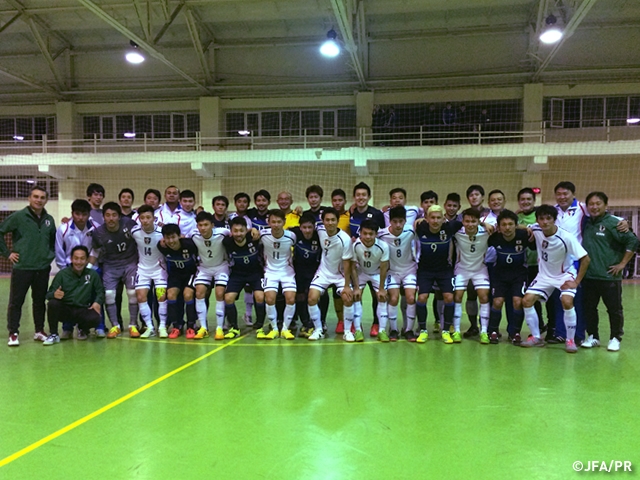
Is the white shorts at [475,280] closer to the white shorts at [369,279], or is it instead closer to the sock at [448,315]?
the sock at [448,315]

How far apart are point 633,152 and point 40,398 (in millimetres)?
15275

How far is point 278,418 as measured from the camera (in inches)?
118

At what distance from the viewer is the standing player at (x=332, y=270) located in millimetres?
5273

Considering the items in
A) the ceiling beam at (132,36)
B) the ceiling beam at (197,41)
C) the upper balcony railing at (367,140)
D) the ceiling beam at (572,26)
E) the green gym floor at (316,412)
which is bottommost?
the green gym floor at (316,412)

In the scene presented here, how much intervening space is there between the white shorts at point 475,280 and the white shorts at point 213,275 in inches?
115

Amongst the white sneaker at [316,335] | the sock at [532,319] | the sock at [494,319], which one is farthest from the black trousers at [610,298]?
the white sneaker at [316,335]

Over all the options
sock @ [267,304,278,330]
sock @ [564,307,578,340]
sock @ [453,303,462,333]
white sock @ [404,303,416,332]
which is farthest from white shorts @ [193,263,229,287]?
sock @ [564,307,578,340]

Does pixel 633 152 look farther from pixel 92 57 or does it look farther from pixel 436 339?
pixel 92 57

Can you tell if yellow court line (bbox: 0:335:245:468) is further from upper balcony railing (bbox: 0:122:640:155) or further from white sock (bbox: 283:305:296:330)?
upper balcony railing (bbox: 0:122:640:155)

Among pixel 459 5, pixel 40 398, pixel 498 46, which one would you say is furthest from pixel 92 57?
pixel 40 398

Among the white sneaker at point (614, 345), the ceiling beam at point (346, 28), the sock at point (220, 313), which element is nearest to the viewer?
the white sneaker at point (614, 345)

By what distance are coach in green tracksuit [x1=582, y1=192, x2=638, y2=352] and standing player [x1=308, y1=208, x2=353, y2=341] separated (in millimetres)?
Answer: 2713

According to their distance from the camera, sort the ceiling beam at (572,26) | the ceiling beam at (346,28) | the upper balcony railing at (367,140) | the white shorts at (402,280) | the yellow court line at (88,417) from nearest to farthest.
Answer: the yellow court line at (88,417) < the white shorts at (402,280) < the ceiling beam at (572,26) < the ceiling beam at (346,28) < the upper balcony railing at (367,140)

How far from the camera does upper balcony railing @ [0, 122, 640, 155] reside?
1409 centimetres
